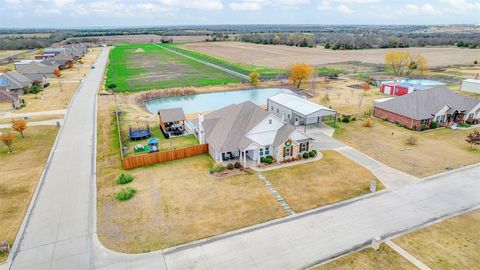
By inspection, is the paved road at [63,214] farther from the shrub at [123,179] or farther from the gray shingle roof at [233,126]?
the gray shingle roof at [233,126]

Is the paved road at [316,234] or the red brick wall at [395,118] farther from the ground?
the red brick wall at [395,118]

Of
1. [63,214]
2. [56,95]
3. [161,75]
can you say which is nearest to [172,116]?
[63,214]

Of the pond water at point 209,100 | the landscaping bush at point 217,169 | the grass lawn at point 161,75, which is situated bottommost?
the landscaping bush at point 217,169

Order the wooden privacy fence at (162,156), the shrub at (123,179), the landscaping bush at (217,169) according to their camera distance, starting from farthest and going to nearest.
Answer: the wooden privacy fence at (162,156), the landscaping bush at (217,169), the shrub at (123,179)

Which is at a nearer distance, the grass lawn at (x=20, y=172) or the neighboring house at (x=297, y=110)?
the grass lawn at (x=20, y=172)

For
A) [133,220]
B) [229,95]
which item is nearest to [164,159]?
[133,220]

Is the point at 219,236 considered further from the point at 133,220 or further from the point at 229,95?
the point at 229,95

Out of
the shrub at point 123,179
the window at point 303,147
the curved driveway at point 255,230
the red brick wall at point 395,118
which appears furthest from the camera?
the red brick wall at point 395,118

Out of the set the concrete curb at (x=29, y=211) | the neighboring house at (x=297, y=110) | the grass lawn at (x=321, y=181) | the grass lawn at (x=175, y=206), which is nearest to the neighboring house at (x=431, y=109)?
the neighboring house at (x=297, y=110)
